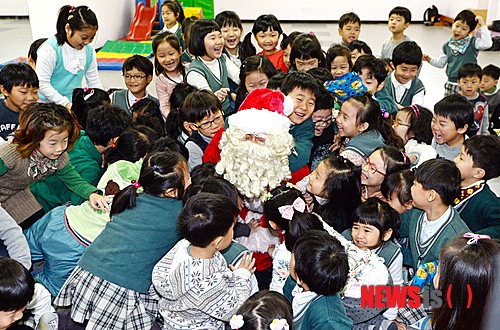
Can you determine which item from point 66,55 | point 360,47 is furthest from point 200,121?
point 360,47

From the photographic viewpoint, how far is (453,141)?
3240mm

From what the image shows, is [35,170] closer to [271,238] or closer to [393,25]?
[271,238]

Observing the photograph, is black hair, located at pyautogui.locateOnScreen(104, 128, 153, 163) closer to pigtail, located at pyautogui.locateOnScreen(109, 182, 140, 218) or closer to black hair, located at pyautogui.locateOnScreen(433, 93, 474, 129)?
pigtail, located at pyautogui.locateOnScreen(109, 182, 140, 218)

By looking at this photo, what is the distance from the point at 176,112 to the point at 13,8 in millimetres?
9897

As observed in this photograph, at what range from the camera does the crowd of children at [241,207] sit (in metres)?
1.88

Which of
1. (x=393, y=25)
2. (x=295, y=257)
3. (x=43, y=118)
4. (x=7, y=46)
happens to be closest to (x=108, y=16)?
(x=7, y=46)

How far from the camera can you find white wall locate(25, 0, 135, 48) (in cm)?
704

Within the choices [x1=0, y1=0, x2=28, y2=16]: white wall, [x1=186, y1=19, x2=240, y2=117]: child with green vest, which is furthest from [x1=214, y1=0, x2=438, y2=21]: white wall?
[x1=186, y1=19, x2=240, y2=117]: child with green vest

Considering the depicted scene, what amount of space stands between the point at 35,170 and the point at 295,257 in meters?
1.67

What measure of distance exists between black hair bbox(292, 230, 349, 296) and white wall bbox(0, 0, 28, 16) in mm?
11490

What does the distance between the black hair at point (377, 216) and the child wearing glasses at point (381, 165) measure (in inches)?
15.1

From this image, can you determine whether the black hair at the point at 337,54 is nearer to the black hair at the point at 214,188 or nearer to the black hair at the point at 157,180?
the black hair at the point at 214,188

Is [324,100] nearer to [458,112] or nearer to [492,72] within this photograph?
[458,112]

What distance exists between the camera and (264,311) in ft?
5.53
